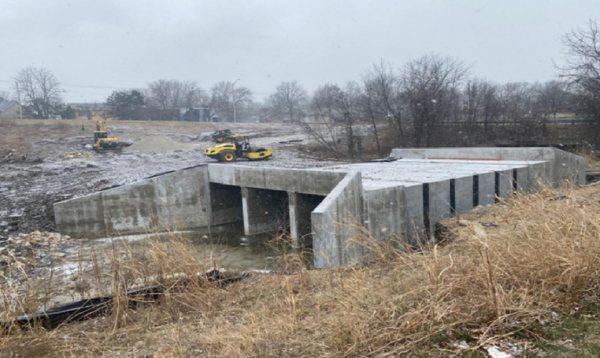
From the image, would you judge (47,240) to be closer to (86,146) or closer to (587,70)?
(86,146)

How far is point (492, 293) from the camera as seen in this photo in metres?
3.15

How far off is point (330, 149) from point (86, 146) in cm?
2052

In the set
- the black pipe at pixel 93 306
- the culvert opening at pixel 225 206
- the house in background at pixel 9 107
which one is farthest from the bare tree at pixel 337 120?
the house in background at pixel 9 107

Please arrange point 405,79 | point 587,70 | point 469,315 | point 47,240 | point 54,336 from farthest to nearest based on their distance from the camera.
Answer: point 405,79 → point 587,70 → point 47,240 → point 54,336 → point 469,315

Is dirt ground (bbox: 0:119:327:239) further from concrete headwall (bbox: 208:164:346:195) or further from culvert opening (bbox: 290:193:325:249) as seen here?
culvert opening (bbox: 290:193:325:249)

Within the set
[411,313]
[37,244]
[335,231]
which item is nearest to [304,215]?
[335,231]

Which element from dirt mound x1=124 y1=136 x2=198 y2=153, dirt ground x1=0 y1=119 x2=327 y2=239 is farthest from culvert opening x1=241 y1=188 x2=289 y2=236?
dirt mound x1=124 y1=136 x2=198 y2=153

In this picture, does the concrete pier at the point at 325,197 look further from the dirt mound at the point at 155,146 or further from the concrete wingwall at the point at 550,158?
the dirt mound at the point at 155,146

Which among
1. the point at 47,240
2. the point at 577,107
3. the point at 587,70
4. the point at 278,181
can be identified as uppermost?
the point at 587,70

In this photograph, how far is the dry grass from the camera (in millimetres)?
3082

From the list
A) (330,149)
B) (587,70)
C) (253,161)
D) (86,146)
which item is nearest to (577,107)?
(587,70)

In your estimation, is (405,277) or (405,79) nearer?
(405,277)

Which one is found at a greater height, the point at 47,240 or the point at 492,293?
the point at 492,293

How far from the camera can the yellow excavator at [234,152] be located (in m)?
28.3
